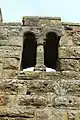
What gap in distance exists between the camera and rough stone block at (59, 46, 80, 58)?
5.43 metres

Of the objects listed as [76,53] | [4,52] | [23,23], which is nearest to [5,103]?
[4,52]

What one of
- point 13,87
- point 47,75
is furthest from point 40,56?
point 13,87

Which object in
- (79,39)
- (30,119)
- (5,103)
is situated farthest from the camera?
(79,39)

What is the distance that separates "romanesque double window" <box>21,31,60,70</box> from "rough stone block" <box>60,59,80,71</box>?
431 mm

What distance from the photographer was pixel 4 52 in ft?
17.7

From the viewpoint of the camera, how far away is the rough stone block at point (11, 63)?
5.14 m

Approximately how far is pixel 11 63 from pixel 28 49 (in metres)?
1.22

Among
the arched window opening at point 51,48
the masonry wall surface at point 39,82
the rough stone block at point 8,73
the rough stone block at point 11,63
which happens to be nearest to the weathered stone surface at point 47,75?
the masonry wall surface at point 39,82

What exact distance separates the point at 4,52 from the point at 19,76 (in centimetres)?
75

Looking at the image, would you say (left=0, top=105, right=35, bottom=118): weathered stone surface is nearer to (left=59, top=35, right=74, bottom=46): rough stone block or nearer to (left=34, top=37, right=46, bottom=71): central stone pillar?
(left=34, top=37, right=46, bottom=71): central stone pillar

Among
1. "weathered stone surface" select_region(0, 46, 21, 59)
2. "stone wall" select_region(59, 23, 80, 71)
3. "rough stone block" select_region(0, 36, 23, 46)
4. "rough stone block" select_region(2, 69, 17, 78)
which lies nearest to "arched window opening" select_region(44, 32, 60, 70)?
"stone wall" select_region(59, 23, 80, 71)

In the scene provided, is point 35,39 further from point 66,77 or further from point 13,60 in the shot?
point 66,77

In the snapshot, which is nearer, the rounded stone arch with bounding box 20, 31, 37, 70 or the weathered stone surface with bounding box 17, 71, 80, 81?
the weathered stone surface with bounding box 17, 71, 80, 81

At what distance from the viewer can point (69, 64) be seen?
17.2 ft
